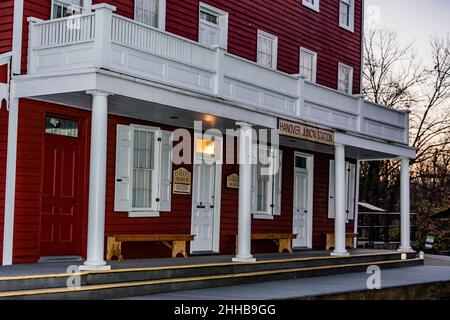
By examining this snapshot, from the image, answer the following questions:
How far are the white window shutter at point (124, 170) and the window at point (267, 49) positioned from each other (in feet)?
16.9

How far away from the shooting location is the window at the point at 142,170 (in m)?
15.4

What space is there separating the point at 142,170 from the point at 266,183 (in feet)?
16.4

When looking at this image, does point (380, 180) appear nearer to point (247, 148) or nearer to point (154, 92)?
point (247, 148)

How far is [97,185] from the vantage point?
12.2m

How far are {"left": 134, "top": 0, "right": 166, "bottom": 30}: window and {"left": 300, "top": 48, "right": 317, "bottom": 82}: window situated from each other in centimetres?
602

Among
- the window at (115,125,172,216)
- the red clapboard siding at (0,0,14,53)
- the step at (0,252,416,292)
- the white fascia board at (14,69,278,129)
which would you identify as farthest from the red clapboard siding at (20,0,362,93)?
the step at (0,252,416,292)

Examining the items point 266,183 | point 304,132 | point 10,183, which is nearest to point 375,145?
point 266,183

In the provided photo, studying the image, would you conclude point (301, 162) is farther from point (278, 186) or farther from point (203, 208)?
point (203, 208)

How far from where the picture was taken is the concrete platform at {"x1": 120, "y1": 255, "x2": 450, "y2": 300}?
488 inches

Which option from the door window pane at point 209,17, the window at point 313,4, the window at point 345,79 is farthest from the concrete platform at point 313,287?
the window at point 313,4

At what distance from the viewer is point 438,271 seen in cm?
1959

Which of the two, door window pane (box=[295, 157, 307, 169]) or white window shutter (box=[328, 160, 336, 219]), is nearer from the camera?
door window pane (box=[295, 157, 307, 169])

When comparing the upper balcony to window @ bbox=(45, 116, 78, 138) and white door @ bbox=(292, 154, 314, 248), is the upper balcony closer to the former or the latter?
window @ bbox=(45, 116, 78, 138)

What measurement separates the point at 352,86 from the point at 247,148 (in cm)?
877
